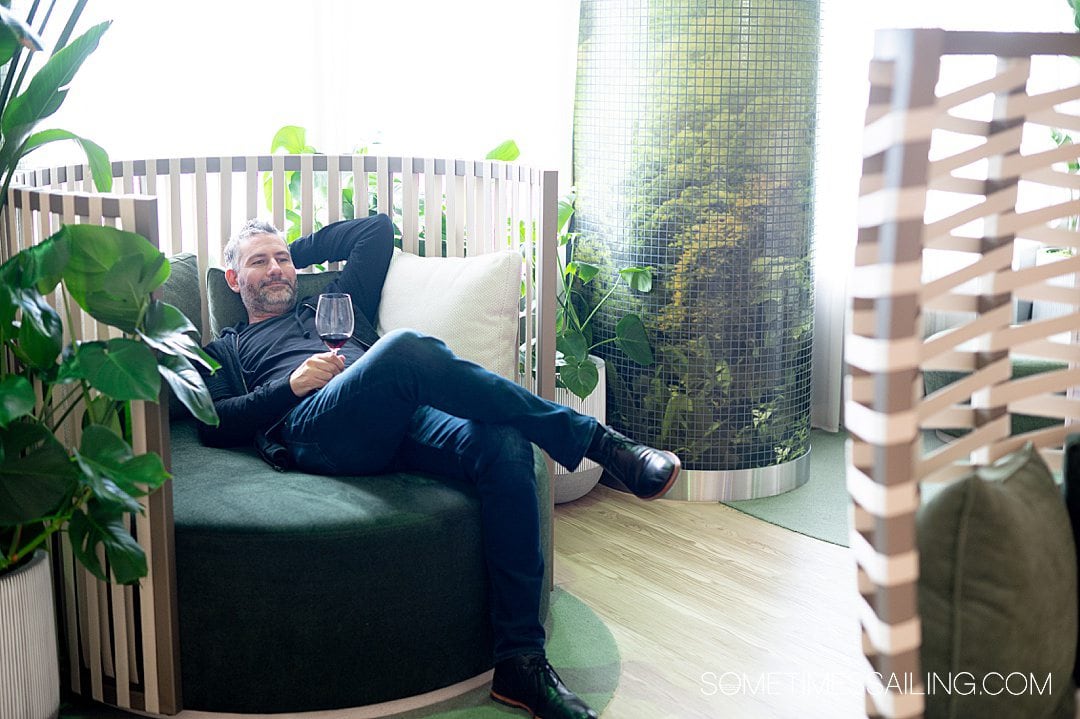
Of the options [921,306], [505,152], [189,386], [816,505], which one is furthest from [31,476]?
[816,505]

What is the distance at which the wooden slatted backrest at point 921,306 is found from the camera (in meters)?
1.12

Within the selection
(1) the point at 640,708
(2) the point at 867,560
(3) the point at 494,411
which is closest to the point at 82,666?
(3) the point at 494,411

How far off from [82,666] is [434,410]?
91cm

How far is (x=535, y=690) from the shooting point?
7.66ft

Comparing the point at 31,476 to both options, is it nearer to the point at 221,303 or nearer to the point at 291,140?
the point at 221,303

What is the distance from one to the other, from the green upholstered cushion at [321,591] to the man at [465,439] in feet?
0.26

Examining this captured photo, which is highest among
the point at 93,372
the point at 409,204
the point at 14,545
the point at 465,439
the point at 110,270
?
the point at 409,204

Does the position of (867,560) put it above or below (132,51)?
below

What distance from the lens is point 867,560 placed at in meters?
1.21

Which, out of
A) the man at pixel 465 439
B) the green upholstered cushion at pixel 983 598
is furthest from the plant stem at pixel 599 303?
the green upholstered cushion at pixel 983 598

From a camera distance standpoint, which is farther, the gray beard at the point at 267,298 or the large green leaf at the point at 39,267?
the gray beard at the point at 267,298

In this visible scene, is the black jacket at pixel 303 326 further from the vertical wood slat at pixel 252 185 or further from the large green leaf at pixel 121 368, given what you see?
the large green leaf at pixel 121 368

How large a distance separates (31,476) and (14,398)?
20cm

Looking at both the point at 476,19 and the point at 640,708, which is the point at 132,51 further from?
the point at 640,708
